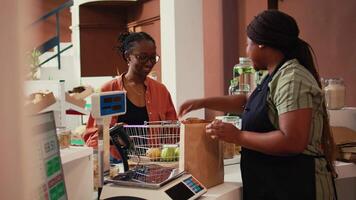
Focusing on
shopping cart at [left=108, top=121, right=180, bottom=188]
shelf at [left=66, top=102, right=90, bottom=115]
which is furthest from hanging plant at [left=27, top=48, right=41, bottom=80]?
shelf at [left=66, top=102, right=90, bottom=115]

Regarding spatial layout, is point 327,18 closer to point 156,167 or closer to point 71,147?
point 156,167


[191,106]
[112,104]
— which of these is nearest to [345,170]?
[191,106]

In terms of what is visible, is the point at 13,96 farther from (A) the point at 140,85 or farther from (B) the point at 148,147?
(A) the point at 140,85

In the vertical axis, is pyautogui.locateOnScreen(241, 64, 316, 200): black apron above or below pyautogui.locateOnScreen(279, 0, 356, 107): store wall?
below

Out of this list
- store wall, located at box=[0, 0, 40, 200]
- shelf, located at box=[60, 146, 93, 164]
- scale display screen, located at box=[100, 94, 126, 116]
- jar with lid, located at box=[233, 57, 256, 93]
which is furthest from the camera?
jar with lid, located at box=[233, 57, 256, 93]

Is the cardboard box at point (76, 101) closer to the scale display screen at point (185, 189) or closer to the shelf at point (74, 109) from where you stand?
the shelf at point (74, 109)

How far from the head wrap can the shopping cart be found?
48cm

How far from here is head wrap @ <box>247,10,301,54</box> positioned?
1.47 metres

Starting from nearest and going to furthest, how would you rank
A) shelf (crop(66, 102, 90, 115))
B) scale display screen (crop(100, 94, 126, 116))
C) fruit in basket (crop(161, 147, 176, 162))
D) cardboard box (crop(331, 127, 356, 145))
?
scale display screen (crop(100, 94, 126, 116)) → fruit in basket (crop(161, 147, 176, 162)) → shelf (crop(66, 102, 90, 115)) → cardboard box (crop(331, 127, 356, 145))

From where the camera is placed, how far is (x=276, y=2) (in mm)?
3275

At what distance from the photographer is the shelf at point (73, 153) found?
1.23m

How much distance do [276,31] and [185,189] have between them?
617mm

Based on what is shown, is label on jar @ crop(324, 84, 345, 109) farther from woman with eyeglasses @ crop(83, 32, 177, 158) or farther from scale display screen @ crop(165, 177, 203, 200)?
scale display screen @ crop(165, 177, 203, 200)

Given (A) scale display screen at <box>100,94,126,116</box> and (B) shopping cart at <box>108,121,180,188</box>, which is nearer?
(A) scale display screen at <box>100,94,126,116</box>
